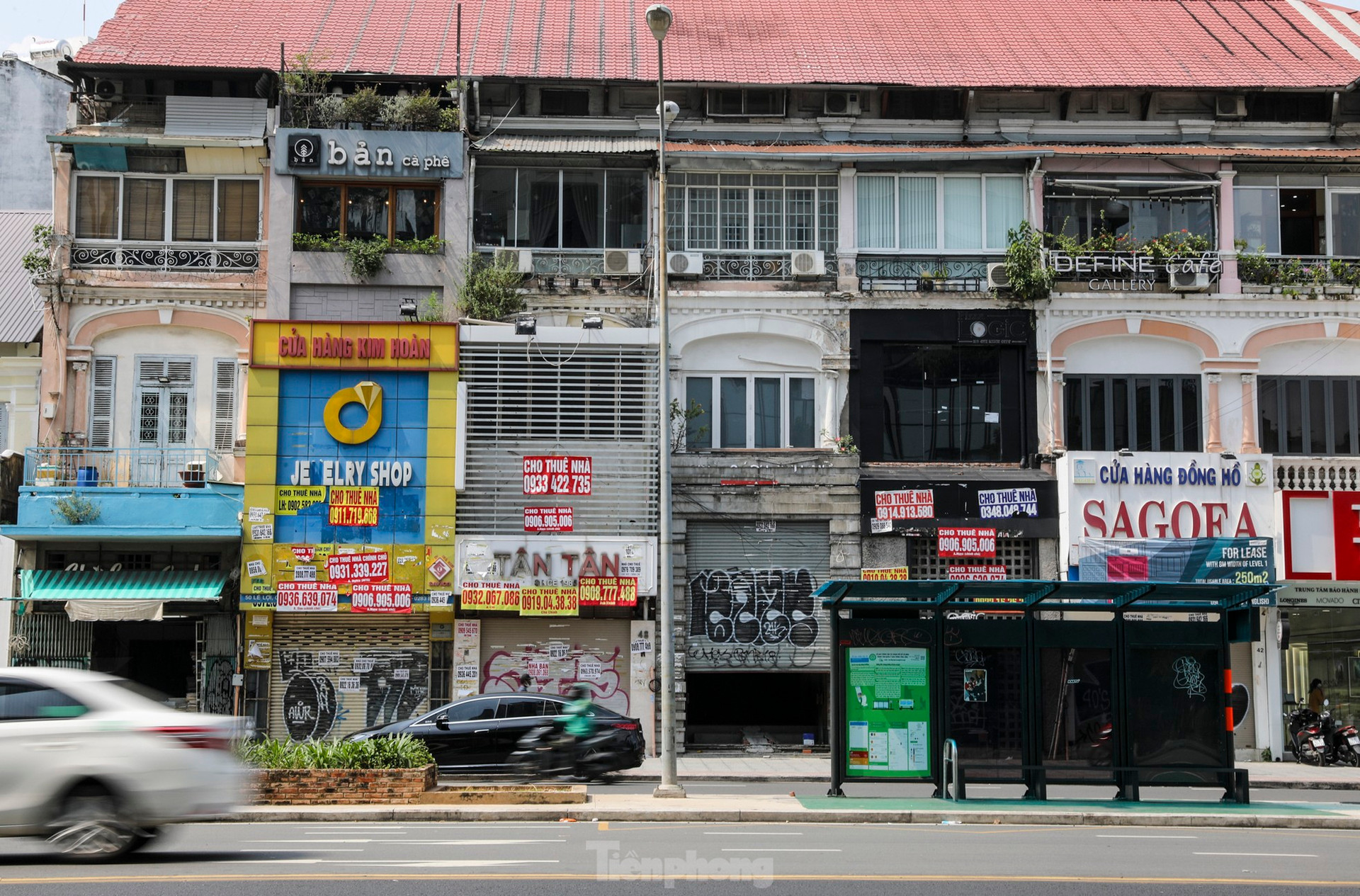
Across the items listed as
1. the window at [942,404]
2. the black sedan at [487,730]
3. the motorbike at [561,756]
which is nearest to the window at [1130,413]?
the window at [942,404]

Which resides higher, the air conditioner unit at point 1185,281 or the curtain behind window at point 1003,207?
the curtain behind window at point 1003,207

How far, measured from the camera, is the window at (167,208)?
2964 centimetres

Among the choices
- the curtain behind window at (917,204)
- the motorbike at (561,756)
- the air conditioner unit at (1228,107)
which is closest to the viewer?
the motorbike at (561,756)

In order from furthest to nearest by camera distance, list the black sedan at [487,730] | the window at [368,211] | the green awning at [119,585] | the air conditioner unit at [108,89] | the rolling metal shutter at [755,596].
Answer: the air conditioner unit at [108,89], the window at [368,211], the rolling metal shutter at [755,596], the green awning at [119,585], the black sedan at [487,730]

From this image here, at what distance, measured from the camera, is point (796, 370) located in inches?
1174

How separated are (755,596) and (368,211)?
11.4m

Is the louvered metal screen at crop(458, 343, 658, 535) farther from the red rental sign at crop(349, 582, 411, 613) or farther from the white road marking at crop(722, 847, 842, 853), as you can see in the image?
the white road marking at crop(722, 847, 842, 853)

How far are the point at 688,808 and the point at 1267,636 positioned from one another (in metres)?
16.3

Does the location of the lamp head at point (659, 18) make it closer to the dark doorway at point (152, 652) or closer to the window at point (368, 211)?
the window at point (368, 211)

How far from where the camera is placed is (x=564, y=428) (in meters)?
28.4

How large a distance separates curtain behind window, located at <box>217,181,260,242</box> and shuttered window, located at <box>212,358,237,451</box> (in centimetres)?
263

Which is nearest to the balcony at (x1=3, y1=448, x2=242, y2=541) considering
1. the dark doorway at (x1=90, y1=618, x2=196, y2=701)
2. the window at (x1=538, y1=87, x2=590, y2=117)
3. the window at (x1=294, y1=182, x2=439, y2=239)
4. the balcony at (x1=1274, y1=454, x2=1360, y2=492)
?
the dark doorway at (x1=90, y1=618, x2=196, y2=701)

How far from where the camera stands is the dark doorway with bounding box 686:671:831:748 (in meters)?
29.0

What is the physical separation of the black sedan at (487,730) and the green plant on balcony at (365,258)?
10044 millimetres
